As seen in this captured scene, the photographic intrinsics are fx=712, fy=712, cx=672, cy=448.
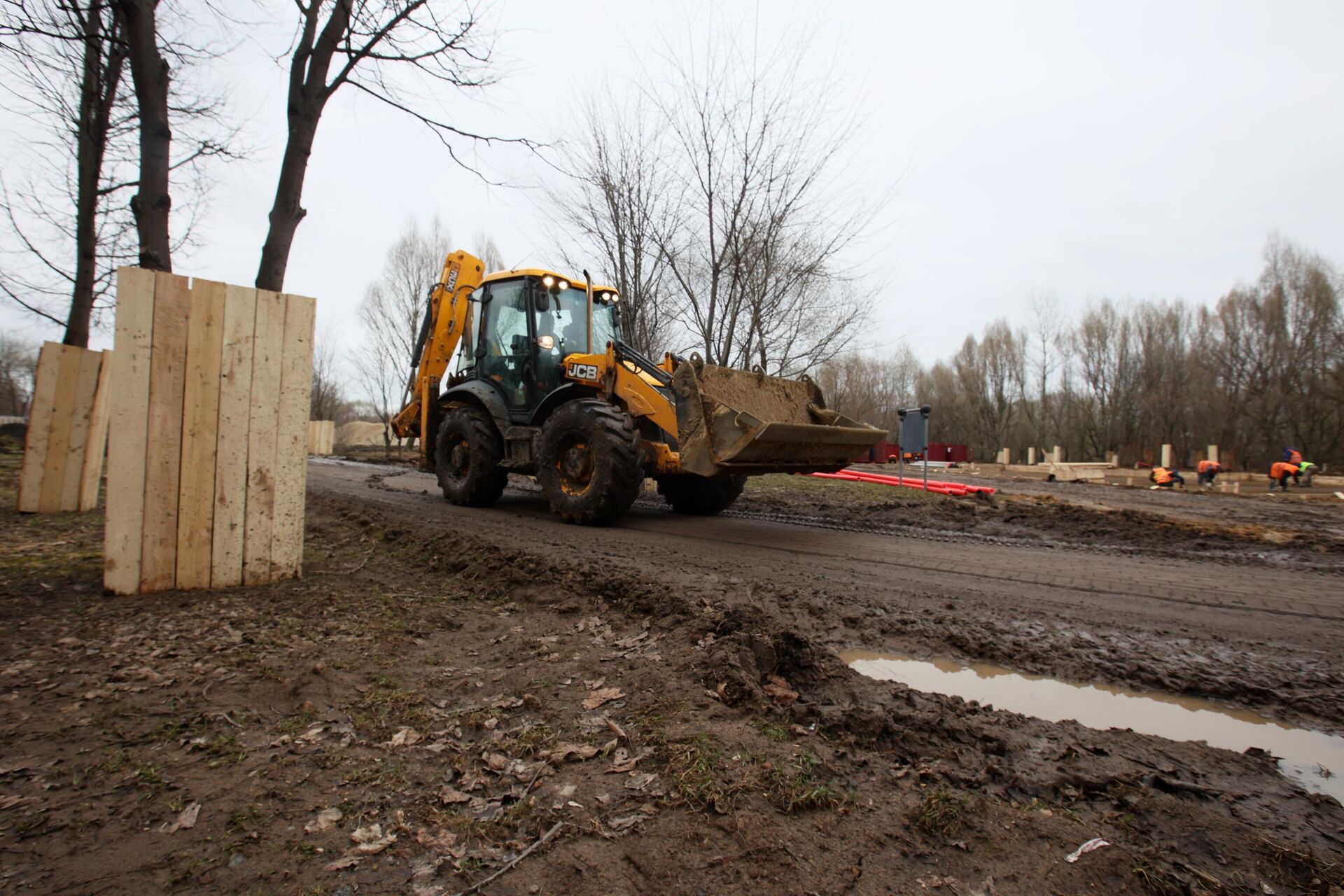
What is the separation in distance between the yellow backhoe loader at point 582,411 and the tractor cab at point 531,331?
0.05ft

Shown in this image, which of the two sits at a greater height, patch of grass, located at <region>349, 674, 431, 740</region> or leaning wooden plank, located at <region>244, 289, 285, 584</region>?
leaning wooden plank, located at <region>244, 289, 285, 584</region>

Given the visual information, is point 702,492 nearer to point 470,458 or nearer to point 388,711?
point 470,458

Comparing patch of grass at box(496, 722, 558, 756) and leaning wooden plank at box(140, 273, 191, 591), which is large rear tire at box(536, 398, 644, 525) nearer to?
leaning wooden plank at box(140, 273, 191, 591)

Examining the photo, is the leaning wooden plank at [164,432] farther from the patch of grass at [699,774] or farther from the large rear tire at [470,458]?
the large rear tire at [470,458]

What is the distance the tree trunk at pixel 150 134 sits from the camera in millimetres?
5234

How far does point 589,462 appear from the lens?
Result: 25.5 feet

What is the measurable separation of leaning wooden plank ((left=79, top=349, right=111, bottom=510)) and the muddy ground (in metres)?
2.38

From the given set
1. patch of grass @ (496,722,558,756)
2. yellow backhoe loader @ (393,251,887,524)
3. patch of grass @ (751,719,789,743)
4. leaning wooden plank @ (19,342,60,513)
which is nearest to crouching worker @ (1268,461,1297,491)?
yellow backhoe loader @ (393,251,887,524)

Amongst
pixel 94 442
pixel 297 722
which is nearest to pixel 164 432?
pixel 297 722

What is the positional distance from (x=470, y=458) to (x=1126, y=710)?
783cm

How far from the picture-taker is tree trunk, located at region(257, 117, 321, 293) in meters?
5.61

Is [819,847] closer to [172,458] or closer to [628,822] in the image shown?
[628,822]

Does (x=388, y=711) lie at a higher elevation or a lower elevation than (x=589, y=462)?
lower

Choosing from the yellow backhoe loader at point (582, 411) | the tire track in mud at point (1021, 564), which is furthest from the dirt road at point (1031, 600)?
the yellow backhoe loader at point (582, 411)
